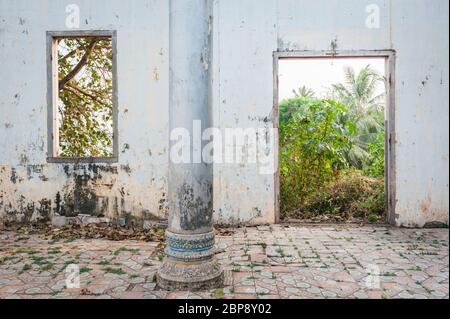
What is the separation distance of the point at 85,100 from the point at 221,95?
3523mm

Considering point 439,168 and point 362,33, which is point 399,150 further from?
point 362,33

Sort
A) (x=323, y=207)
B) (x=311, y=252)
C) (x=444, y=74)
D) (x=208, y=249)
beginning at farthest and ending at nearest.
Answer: (x=323, y=207) → (x=444, y=74) → (x=311, y=252) → (x=208, y=249)

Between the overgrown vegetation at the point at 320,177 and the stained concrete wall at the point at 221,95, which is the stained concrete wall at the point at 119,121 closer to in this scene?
the stained concrete wall at the point at 221,95

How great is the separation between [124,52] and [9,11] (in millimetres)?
1880

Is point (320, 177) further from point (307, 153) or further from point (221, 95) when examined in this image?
point (221, 95)

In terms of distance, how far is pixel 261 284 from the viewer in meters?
3.64

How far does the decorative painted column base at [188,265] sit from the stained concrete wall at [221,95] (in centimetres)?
264

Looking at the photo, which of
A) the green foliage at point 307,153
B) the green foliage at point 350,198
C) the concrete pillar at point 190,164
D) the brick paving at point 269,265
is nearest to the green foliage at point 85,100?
the brick paving at point 269,265

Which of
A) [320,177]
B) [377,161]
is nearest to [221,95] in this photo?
[320,177]

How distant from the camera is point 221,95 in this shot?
6.11 metres

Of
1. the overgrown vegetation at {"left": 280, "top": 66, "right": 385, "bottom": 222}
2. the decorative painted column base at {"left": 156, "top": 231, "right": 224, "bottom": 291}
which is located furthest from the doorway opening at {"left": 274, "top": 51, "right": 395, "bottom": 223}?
the decorative painted column base at {"left": 156, "top": 231, "right": 224, "bottom": 291}

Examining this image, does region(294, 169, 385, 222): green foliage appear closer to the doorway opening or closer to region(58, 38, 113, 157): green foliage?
the doorway opening

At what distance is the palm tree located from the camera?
1623 cm

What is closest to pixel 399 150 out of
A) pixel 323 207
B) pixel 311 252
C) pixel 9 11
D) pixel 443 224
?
pixel 443 224
